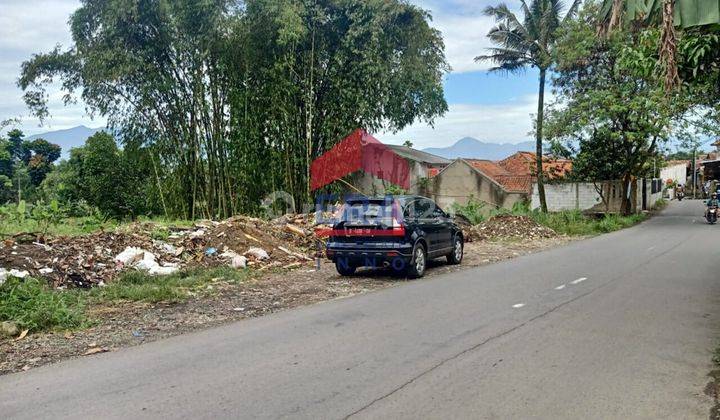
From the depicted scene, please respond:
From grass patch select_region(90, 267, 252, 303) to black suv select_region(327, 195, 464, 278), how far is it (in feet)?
6.65

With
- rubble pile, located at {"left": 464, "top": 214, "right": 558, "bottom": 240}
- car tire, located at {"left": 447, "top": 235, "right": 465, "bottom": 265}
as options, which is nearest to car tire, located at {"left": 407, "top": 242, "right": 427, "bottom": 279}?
car tire, located at {"left": 447, "top": 235, "right": 465, "bottom": 265}

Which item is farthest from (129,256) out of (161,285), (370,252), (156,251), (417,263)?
(417,263)

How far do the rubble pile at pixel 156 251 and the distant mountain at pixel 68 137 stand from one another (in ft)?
51.9

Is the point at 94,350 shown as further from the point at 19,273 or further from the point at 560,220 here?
the point at 560,220

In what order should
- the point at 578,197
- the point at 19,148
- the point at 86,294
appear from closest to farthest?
the point at 86,294
the point at 578,197
the point at 19,148

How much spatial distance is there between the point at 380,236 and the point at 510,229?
10828 mm

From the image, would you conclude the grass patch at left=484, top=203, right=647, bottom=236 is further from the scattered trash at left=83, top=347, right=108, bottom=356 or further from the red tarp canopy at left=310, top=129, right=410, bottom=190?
the scattered trash at left=83, top=347, right=108, bottom=356

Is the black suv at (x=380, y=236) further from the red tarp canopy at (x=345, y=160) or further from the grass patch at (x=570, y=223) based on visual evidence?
the grass patch at (x=570, y=223)

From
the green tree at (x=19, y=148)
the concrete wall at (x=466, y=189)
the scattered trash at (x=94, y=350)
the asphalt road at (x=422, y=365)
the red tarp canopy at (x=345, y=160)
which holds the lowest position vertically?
the scattered trash at (x=94, y=350)

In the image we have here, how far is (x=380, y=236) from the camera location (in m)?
10.6

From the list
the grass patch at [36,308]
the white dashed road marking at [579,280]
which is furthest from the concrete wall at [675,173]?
the grass patch at [36,308]

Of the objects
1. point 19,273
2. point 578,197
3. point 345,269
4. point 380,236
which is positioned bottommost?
point 345,269

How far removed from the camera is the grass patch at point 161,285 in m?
8.70

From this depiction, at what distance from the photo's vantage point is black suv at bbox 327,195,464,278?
10555 mm
